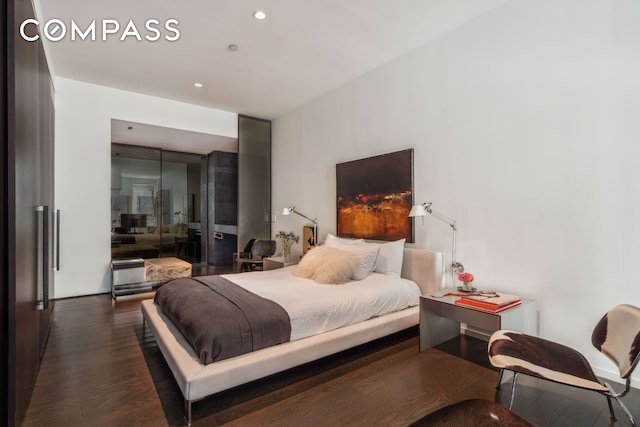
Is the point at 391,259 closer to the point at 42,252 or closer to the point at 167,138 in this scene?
the point at 42,252

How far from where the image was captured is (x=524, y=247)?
2816 millimetres

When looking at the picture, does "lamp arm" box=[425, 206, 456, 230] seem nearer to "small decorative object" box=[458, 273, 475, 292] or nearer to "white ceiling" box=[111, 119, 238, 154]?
"small decorative object" box=[458, 273, 475, 292]

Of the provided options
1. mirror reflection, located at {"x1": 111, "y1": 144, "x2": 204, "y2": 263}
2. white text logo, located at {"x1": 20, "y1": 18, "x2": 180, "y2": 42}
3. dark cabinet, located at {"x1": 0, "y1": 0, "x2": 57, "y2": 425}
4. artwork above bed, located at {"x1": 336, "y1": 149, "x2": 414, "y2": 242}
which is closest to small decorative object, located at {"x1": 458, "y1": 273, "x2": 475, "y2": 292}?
artwork above bed, located at {"x1": 336, "y1": 149, "x2": 414, "y2": 242}

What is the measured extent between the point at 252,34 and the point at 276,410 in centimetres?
345

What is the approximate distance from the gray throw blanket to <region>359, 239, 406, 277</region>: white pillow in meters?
1.50

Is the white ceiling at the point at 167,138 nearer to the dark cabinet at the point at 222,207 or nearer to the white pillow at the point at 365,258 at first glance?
the dark cabinet at the point at 222,207

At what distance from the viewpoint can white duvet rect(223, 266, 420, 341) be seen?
247 centimetres

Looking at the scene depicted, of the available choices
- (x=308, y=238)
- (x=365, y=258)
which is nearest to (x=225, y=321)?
Result: (x=365, y=258)

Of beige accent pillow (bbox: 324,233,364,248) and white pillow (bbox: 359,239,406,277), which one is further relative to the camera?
beige accent pillow (bbox: 324,233,364,248)

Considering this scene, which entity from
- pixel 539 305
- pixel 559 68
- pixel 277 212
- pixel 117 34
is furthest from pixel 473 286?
pixel 117 34

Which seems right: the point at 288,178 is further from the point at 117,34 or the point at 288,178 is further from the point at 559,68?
the point at 559,68

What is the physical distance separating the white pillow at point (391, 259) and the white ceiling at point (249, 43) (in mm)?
2290

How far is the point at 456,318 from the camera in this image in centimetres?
265

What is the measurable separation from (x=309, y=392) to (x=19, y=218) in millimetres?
1980
